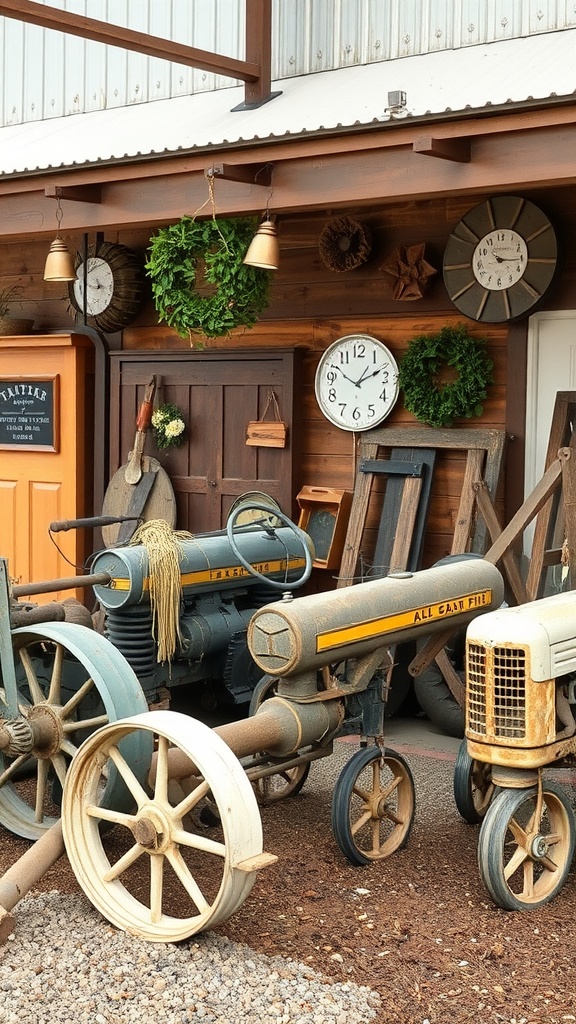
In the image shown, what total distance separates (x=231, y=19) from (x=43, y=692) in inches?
216

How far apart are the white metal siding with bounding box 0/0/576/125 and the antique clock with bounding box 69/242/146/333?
1.32 meters

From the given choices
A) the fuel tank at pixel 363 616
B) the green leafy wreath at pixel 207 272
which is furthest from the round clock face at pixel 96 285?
the fuel tank at pixel 363 616

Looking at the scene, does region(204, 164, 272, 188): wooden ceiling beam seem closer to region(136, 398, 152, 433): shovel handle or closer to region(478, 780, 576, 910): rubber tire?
region(136, 398, 152, 433): shovel handle

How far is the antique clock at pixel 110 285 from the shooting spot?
28.6 feet

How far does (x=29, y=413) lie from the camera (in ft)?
31.3

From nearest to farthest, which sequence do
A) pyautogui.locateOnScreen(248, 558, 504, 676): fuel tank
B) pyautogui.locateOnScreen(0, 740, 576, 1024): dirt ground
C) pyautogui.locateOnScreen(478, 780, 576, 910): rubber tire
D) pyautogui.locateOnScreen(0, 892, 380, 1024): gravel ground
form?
pyautogui.locateOnScreen(0, 892, 380, 1024): gravel ground, pyautogui.locateOnScreen(0, 740, 576, 1024): dirt ground, pyautogui.locateOnScreen(478, 780, 576, 910): rubber tire, pyautogui.locateOnScreen(248, 558, 504, 676): fuel tank

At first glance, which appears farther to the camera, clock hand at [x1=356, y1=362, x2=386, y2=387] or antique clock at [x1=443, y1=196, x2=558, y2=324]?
clock hand at [x1=356, y1=362, x2=386, y2=387]

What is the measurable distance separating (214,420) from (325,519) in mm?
1153

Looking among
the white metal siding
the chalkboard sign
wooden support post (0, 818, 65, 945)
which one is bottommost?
wooden support post (0, 818, 65, 945)

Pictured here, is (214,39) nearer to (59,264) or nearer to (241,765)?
(59,264)

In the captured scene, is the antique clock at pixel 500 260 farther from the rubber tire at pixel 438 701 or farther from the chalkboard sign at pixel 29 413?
the chalkboard sign at pixel 29 413

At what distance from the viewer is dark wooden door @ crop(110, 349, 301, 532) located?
8078mm

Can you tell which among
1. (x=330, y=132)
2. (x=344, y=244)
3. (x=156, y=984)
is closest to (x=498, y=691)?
(x=156, y=984)

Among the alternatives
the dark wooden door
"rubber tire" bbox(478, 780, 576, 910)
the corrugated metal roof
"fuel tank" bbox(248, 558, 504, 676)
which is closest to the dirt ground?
"rubber tire" bbox(478, 780, 576, 910)
